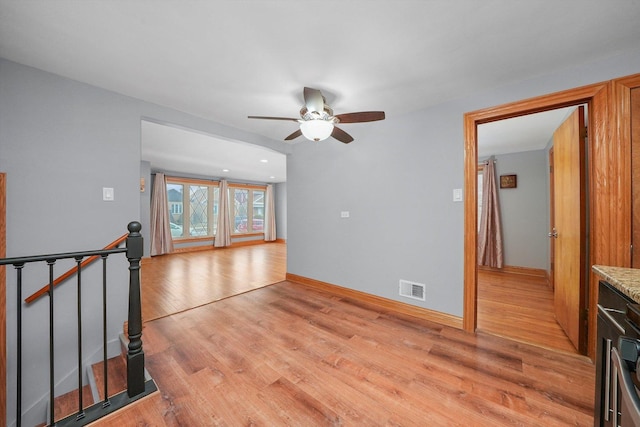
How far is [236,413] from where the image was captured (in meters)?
1.35

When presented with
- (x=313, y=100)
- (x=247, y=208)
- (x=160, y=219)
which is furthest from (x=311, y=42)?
(x=247, y=208)

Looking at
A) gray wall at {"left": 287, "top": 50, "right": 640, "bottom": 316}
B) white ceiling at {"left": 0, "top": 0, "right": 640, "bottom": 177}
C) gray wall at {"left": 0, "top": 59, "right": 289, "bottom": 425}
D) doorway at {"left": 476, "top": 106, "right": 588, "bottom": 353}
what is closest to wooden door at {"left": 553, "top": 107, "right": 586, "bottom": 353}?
doorway at {"left": 476, "top": 106, "right": 588, "bottom": 353}

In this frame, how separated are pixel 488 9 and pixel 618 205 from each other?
1.64 metres

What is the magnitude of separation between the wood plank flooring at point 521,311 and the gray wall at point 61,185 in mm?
3734

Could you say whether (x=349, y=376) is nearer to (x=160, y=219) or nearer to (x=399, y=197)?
(x=399, y=197)

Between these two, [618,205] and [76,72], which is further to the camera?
[76,72]

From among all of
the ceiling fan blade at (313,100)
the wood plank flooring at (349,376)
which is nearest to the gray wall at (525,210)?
the wood plank flooring at (349,376)

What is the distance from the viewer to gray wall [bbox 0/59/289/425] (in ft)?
5.87

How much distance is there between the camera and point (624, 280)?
0.87 meters

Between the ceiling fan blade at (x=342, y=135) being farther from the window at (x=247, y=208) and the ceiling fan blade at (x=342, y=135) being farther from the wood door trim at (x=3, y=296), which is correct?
the window at (x=247, y=208)

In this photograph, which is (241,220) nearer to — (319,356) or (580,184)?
(319,356)

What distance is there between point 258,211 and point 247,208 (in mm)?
543

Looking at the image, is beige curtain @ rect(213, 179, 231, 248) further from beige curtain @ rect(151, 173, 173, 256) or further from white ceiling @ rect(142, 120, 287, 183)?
beige curtain @ rect(151, 173, 173, 256)

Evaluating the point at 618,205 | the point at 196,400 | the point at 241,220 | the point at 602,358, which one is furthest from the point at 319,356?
the point at 241,220
